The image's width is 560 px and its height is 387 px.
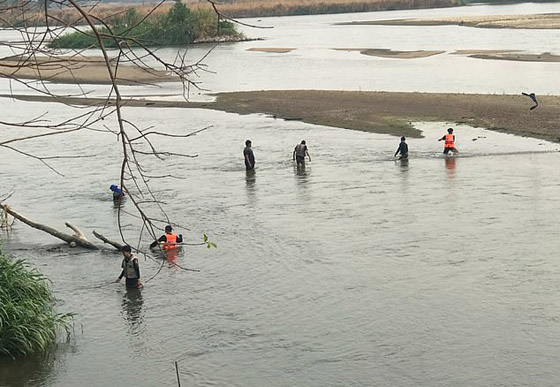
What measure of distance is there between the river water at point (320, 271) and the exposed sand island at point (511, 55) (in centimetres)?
2964

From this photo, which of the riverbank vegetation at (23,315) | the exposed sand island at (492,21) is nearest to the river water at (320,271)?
the riverbank vegetation at (23,315)

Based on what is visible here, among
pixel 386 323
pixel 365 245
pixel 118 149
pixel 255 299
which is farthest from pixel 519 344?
pixel 118 149

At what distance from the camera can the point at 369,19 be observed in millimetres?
117812

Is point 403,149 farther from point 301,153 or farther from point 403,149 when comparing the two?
point 301,153

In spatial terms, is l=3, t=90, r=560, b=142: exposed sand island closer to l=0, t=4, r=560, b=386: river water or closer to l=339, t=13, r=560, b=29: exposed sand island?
l=0, t=4, r=560, b=386: river water

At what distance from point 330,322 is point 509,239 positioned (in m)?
6.79

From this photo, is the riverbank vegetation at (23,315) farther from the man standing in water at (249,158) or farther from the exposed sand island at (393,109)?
the exposed sand island at (393,109)

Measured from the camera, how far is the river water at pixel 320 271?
14.5m

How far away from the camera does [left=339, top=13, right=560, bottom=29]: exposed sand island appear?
91.7 m

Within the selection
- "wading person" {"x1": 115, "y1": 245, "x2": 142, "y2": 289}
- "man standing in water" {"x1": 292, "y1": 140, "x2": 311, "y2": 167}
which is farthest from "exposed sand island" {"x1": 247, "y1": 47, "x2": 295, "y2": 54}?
"wading person" {"x1": 115, "y1": 245, "x2": 142, "y2": 289}

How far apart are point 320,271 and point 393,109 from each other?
2367 cm

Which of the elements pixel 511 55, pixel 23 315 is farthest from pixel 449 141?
pixel 511 55

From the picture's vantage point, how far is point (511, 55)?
64.6m

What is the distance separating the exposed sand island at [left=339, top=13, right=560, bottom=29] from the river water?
6171cm
